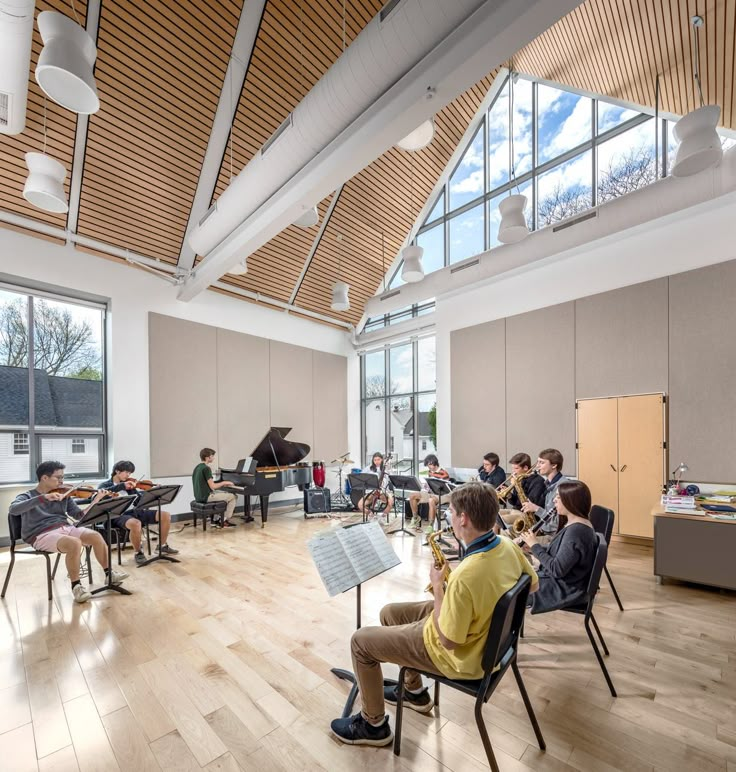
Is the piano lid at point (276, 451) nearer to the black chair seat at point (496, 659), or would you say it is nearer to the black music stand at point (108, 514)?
the black music stand at point (108, 514)

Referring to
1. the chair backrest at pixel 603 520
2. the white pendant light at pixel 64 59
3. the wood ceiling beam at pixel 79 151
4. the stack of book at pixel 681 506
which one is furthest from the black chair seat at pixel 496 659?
the wood ceiling beam at pixel 79 151

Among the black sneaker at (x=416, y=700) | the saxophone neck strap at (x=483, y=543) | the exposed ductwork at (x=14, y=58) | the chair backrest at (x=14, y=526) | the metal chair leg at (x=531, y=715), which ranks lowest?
the black sneaker at (x=416, y=700)

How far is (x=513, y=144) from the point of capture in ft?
25.8

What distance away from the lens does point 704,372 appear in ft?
18.0

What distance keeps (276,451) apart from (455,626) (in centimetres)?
630

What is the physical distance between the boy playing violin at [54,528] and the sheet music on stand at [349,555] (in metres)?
2.97

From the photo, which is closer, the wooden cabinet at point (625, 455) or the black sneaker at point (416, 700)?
the black sneaker at point (416, 700)

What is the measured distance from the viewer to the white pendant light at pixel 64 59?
3037mm

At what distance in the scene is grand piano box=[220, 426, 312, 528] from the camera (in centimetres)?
681

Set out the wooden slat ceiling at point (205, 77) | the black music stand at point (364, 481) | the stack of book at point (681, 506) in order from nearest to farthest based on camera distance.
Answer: the stack of book at point (681, 506) < the wooden slat ceiling at point (205, 77) < the black music stand at point (364, 481)

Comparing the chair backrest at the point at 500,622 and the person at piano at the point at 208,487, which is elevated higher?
the chair backrest at the point at 500,622

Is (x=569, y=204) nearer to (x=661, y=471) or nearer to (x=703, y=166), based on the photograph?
(x=703, y=166)

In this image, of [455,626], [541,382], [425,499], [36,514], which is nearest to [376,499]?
[425,499]

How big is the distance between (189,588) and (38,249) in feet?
17.9
